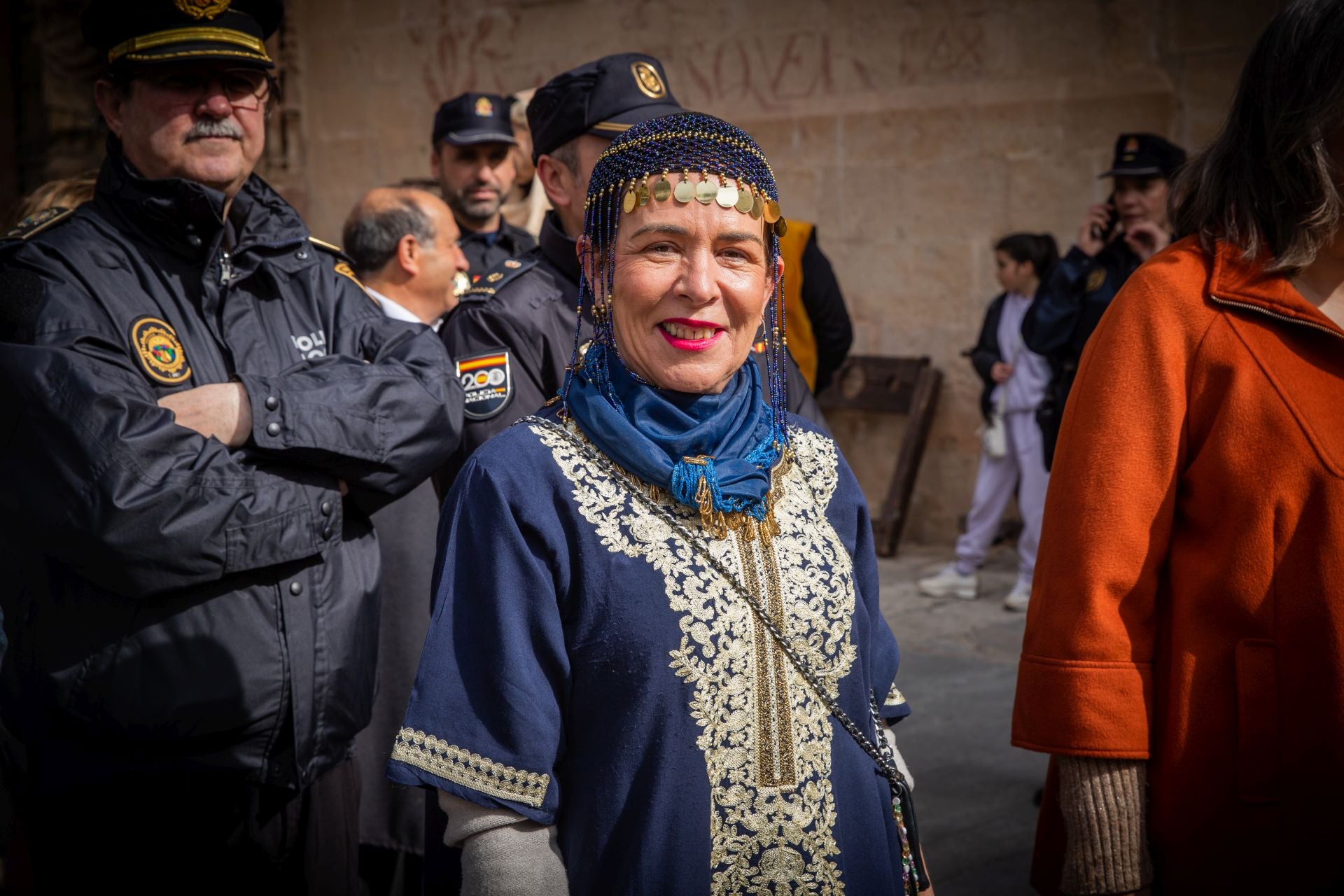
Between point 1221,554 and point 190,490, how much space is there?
1676 millimetres

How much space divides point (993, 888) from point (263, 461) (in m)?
2.39

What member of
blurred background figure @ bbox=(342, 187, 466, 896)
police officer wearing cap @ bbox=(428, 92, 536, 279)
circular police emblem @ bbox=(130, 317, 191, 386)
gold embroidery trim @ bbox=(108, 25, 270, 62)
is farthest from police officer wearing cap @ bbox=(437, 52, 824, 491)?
police officer wearing cap @ bbox=(428, 92, 536, 279)

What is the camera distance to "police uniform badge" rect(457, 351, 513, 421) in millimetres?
2646

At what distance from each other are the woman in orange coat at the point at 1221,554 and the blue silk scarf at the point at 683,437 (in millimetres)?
547

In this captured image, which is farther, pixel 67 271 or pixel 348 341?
pixel 348 341

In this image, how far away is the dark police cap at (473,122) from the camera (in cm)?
515

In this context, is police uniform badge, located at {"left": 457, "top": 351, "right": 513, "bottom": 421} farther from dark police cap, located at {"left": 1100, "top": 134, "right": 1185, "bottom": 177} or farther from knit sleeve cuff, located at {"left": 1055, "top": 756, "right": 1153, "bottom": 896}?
dark police cap, located at {"left": 1100, "top": 134, "right": 1185, "bottom": 177}

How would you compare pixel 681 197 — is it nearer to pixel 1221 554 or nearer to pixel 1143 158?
pixel 1221 554

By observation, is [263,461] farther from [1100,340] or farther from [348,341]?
[1100,340]

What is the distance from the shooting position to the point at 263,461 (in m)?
2.24

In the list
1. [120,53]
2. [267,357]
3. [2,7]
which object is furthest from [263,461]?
[2,7]

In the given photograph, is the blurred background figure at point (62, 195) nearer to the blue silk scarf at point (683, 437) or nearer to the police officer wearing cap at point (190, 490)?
the police officer wearing cap at point (190, 490)

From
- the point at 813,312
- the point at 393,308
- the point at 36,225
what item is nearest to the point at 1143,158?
the point at 813,312

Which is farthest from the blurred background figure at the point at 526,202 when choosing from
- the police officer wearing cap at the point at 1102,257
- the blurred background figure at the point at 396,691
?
the blurred background figure at the point at 396,691
